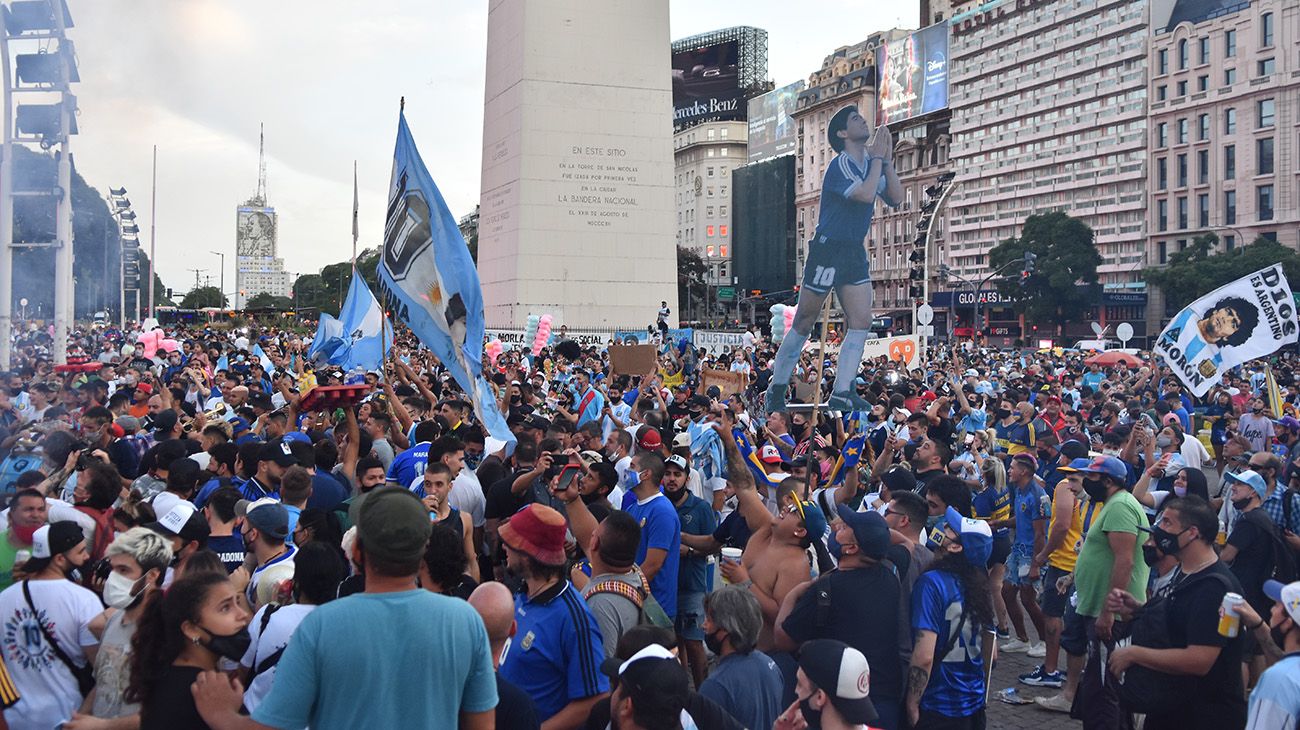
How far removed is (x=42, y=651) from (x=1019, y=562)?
6.68 m

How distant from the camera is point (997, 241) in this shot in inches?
3425

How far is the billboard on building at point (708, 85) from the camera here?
399 feet

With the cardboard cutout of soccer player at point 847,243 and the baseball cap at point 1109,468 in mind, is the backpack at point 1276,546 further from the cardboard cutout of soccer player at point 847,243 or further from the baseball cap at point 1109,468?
the cardboard cutout of soccer player at point 847,243

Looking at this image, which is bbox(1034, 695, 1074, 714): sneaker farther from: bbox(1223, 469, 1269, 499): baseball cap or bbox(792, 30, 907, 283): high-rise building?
bbox(792, 30, 907, 283): high-rise building

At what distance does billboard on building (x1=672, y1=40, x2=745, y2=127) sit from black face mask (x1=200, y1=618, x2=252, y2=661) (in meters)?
120

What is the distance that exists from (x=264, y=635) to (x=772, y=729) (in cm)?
178

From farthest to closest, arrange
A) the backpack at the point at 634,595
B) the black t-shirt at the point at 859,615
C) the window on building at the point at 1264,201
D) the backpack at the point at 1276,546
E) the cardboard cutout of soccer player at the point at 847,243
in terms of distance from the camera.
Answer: the window on building at the point at 1264,201 → the cardboard cutout of soccer player at the point at 847,243 → the backpack at the point at 1276,546 → the black t-shirt at the point at 859,615 → the backpack at the point at 634,595

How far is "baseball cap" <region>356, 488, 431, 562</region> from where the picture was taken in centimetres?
298

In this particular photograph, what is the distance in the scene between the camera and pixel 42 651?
4.23m

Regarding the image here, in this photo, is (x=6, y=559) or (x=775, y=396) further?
(x=775, y=396)

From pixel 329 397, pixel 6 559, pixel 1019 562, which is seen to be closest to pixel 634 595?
pixel 6 559

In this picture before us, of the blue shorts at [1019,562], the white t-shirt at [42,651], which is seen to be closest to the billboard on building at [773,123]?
the blue shorts at [1019,562]

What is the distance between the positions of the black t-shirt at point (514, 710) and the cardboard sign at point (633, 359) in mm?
17149

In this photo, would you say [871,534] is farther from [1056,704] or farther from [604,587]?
[1056,704]
